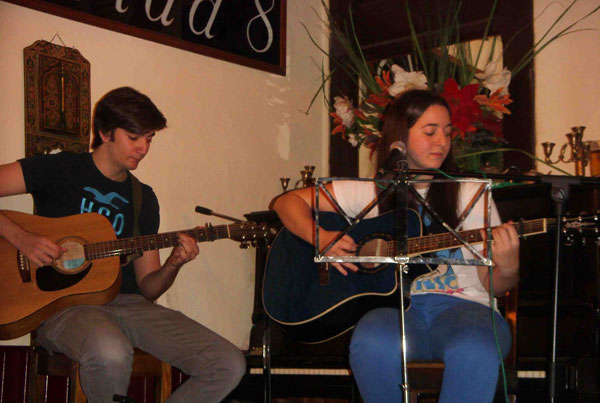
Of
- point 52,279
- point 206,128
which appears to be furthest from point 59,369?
point 206,128

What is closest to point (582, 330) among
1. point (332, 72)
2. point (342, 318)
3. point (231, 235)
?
point (342, 318)

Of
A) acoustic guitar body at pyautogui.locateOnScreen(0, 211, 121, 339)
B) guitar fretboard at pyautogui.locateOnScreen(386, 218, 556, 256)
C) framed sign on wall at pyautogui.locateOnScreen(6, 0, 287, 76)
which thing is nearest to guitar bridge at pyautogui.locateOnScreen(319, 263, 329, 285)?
guitar fretboard at pyautogui.locateOnScreen(386, 218, 556, 256)

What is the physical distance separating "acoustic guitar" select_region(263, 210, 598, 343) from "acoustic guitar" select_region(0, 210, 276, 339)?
536mm

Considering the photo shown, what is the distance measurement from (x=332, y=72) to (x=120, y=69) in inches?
52.6

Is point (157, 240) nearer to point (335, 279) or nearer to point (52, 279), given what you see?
point (52, 279)

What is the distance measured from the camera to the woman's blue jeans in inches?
84.4

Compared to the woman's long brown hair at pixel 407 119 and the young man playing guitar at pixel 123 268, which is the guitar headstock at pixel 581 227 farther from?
the young man playing guitar at pixel 123 268

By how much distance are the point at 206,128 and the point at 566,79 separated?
1.97 metres

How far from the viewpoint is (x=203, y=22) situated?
380 centimetres

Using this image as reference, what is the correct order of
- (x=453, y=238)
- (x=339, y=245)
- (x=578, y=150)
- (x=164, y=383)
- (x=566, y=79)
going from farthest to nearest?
1. (x=566, y=79)
2. (x=578, y=150)
3. (x=164, y=383)
4. (x=339, y=245)
5. (x=453, y=238)

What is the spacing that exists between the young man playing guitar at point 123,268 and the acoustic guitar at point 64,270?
0.05 m

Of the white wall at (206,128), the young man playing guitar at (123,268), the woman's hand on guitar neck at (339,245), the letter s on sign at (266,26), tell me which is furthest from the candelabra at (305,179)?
the woman's hand on guitar neck at (339,245)

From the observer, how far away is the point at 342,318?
2564 millimetres

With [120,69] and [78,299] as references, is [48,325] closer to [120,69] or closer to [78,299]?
[78,299]
